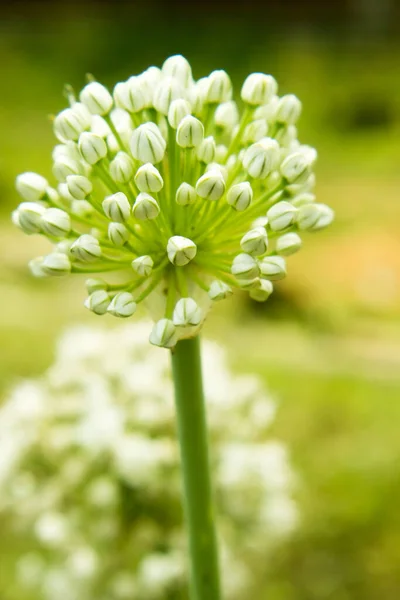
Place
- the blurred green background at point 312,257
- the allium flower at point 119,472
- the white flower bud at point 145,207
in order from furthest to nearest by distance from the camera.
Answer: the blurred green background at point 312,257, the allium flower at point 119,472, the white flower bud at point 145,207

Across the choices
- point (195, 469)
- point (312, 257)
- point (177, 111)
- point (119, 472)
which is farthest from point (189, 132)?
point (312, 257)

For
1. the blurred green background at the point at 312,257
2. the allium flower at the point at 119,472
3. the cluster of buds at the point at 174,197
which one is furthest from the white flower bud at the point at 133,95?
the blurred green background at the point at 312,257

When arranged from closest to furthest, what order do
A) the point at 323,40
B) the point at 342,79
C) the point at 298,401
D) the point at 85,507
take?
1. the point at 85,507
2. the point at 298,401
3. the point at 342,79
4. the point at 323,40

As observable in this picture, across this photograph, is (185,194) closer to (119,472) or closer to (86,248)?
(86,248)

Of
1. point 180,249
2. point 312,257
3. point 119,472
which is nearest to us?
point 180,249

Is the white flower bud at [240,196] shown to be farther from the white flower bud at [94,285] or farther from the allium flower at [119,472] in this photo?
the allium flower at [119,472]

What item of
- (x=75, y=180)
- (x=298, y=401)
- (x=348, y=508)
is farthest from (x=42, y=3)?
(x=75, y=180)

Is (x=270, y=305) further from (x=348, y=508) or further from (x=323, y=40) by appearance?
(x=323, y=40)
